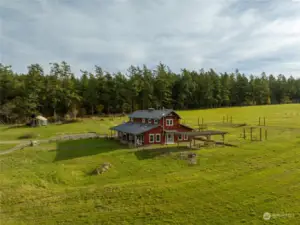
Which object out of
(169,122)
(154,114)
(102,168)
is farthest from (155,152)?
(154,114)

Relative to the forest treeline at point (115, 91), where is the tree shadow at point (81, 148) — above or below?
below

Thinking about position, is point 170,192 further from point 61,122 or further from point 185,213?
point 61,122

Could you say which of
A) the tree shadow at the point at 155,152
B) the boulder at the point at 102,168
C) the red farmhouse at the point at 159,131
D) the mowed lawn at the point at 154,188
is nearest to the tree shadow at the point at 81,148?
the mowed lawn at the point at 154,188

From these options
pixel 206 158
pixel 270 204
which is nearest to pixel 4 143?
pixel 206 158

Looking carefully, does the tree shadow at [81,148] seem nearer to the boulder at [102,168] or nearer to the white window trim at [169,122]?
the boulder at [102,168]

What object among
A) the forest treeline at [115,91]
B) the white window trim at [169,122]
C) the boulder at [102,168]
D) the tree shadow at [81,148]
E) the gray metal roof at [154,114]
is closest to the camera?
the boulder at [102,168]

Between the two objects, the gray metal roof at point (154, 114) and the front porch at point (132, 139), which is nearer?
the front porch at point (132, 139)

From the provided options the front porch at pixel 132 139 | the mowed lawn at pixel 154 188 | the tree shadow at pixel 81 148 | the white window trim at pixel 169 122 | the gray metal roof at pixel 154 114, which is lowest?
the mowed lawn at pixel 154 188

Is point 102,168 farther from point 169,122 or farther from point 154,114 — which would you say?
point 154,114

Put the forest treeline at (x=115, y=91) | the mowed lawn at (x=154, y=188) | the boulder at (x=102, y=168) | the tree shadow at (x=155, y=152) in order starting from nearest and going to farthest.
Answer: the mowed lawn at (x=154, y=188) → the boulder at (x=102, y=168) → the tree shadow at (x=155, y=152) → the forest treeline at (x=115, y=91)
